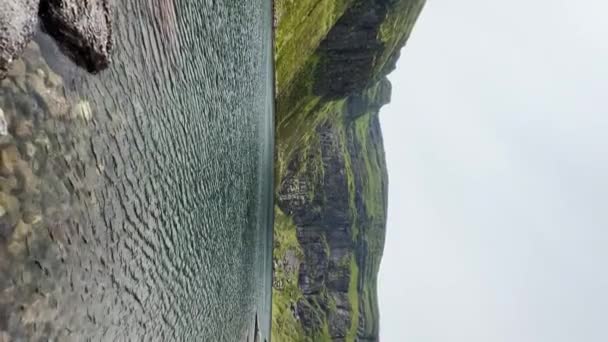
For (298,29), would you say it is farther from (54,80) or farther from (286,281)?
(286,281)

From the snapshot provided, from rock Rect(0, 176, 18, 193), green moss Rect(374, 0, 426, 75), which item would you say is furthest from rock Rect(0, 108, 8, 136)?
green moss Rect(374, 0, 426, 75)

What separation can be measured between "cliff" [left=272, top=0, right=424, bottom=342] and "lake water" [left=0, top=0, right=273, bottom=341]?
36.3 meters

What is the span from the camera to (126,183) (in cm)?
1009

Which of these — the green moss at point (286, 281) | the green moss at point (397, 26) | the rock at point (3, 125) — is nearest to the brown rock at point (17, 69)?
the rock at point (3, 125)

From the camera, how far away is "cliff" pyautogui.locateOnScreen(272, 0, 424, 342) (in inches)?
2379

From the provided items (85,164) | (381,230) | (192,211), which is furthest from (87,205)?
(381,230)

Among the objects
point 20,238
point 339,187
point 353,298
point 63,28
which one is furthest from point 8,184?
point 353,298

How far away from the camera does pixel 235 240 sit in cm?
2356

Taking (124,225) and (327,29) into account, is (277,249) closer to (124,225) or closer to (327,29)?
(327,29)

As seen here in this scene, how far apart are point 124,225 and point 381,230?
137 meters

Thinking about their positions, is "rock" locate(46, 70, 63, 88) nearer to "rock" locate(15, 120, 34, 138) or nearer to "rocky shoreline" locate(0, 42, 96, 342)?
"rocky shoreline" locate(0, 42, 96, 342)

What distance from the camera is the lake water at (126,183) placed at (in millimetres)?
6824

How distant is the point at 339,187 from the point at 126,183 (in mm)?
119166

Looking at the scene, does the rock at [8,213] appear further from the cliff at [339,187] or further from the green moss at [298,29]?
the cliff at [339,187]
